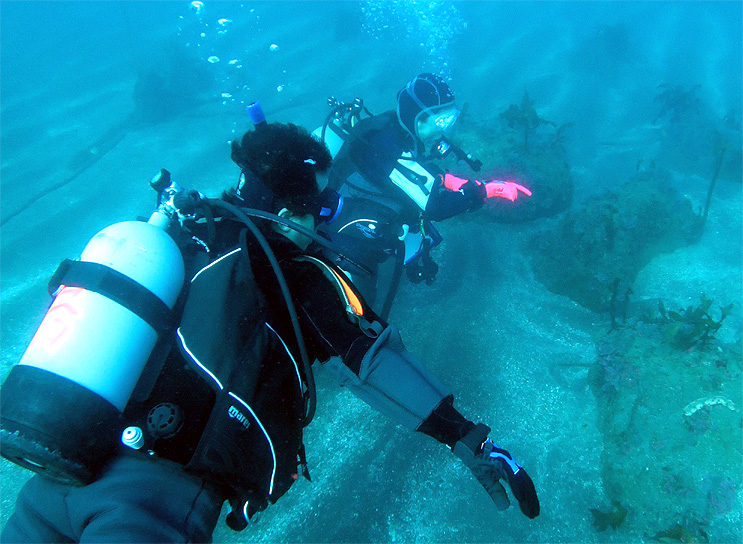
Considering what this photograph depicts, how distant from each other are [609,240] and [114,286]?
6197mm

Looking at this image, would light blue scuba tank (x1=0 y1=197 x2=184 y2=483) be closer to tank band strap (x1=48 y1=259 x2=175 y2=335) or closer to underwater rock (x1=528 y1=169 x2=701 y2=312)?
tank band strap (x1=48 y1=259 x2=175 y2=335)

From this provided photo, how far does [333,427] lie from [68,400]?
2.73 meters

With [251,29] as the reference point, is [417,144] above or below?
below

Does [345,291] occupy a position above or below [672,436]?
above

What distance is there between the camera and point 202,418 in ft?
5.87

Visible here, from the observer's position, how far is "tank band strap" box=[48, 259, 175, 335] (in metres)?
1.93

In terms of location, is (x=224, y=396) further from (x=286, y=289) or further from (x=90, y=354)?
(x=90, y=354)

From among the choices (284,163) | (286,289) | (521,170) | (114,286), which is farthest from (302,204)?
(521,170)

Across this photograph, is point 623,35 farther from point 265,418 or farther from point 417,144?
point 265,418

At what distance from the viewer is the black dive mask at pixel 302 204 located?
87.2 inches

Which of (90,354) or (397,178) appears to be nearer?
(90,354)

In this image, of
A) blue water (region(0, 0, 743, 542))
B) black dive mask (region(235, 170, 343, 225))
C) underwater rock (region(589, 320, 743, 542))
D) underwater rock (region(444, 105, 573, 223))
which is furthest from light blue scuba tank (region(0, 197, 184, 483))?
underwater rock (region(444, 105, 573, 223))

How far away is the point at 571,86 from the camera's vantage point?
1242 cm

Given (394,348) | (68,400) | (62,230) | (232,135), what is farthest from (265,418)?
(232,135)
